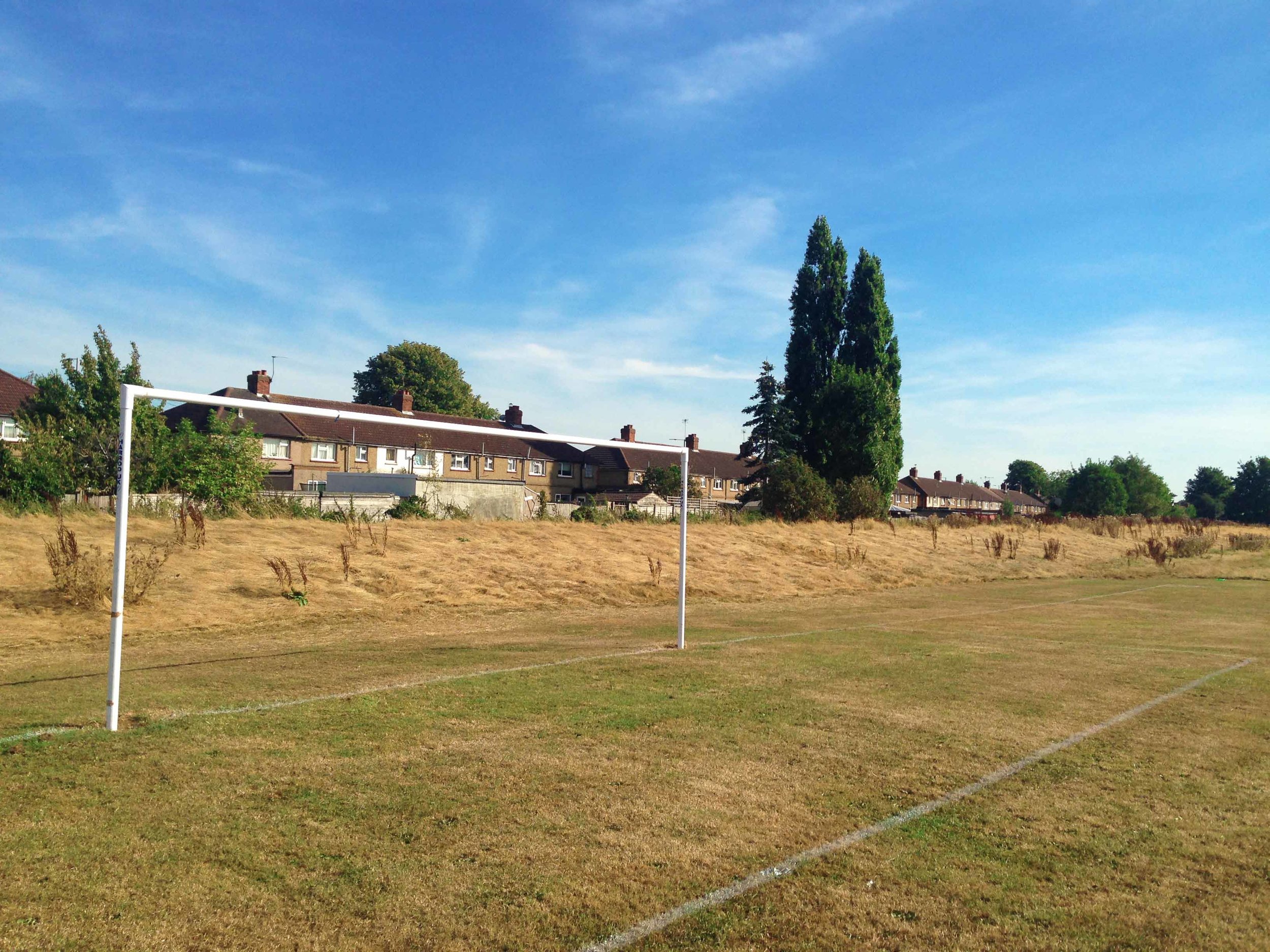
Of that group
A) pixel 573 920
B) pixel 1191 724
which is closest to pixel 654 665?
pixel 1191 724

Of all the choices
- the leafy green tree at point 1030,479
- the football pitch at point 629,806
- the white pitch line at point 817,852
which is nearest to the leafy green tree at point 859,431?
the football pitch at point 629,806

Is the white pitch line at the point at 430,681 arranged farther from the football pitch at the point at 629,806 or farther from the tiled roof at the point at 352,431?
the tiled roof at the point at 352,431

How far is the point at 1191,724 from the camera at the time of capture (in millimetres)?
8859

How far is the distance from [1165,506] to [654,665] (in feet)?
362

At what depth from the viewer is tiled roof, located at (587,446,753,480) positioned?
8712 cm

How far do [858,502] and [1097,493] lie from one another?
58.2 m

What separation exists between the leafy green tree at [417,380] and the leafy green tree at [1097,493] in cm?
6618

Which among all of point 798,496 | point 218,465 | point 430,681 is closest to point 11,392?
point 218,465

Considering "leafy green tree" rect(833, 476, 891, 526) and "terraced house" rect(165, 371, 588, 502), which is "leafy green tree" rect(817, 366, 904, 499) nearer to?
"leafy green tree" rect(833, 476, 891, 526)

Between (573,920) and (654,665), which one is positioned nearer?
(573,920)

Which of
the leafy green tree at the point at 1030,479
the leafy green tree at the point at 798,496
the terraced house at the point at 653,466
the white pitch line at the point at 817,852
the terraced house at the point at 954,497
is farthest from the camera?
the leafy green tree at the point at 1030,479

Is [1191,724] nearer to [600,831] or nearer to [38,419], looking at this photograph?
[600,831]

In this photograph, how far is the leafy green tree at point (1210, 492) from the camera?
385ft

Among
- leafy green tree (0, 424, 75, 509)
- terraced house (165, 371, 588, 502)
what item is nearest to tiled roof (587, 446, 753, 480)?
terraced house (165, 371, 588, 502)
